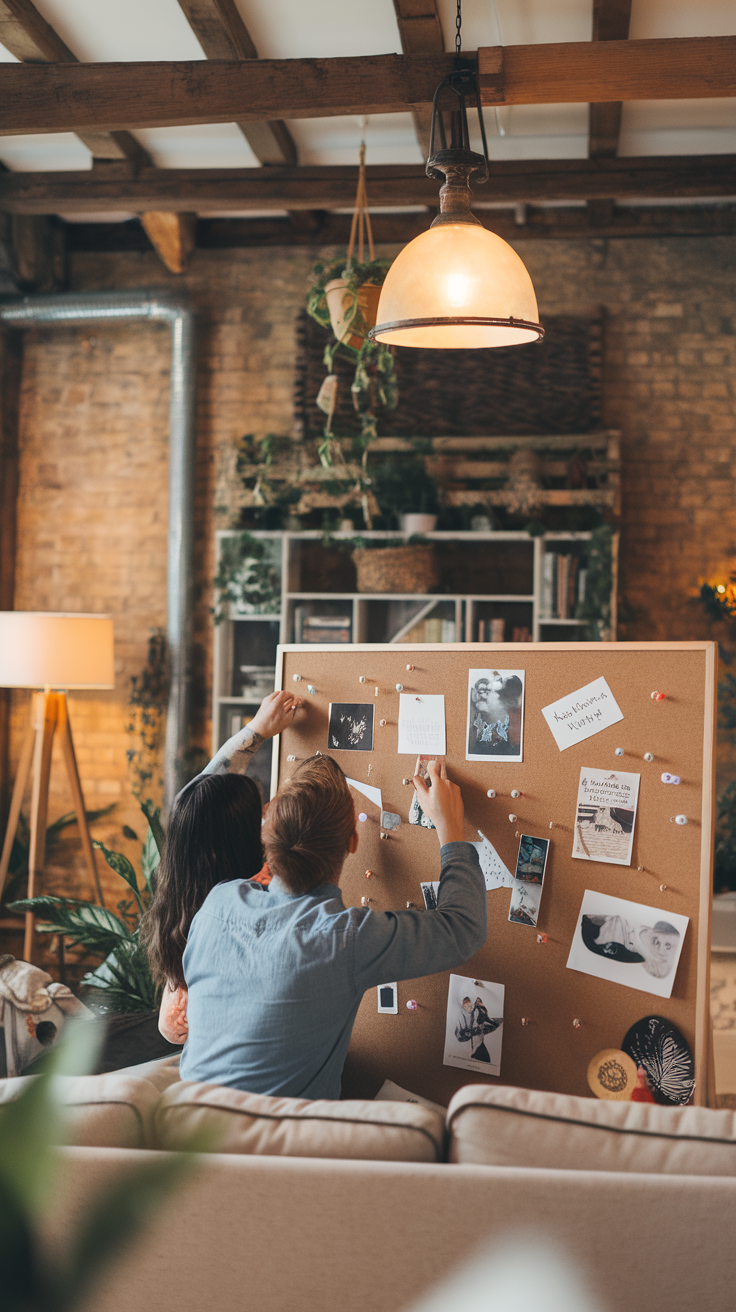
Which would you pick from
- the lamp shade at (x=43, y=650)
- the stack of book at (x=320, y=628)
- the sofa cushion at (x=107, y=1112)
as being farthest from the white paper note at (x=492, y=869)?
the lamp shade at (x=43, y=650)

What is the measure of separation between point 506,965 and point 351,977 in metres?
0.55

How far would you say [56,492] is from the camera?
559cm

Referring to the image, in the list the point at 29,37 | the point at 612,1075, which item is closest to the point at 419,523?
the point at 29,37

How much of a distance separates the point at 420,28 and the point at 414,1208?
360cm

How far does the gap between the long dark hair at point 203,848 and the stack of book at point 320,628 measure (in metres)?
2.75

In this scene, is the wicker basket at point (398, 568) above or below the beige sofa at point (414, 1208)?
above

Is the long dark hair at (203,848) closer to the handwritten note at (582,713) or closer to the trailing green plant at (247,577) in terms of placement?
the handwritten note at (582,713)

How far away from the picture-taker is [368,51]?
390 cm

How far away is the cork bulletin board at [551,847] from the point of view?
2.00 m

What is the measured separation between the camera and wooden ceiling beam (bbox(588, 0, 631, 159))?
343 centimetres

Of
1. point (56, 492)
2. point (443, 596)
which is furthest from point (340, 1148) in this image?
point (56, 492)

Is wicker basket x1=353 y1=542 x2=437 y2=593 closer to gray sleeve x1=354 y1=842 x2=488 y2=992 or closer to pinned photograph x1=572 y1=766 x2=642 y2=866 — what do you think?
pinned photograph x1=572 y1=766 x2=642 y2=866

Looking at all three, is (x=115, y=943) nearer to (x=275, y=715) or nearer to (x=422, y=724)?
(x=275, y=715)

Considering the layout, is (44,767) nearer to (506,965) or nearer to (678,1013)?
(506,965)
